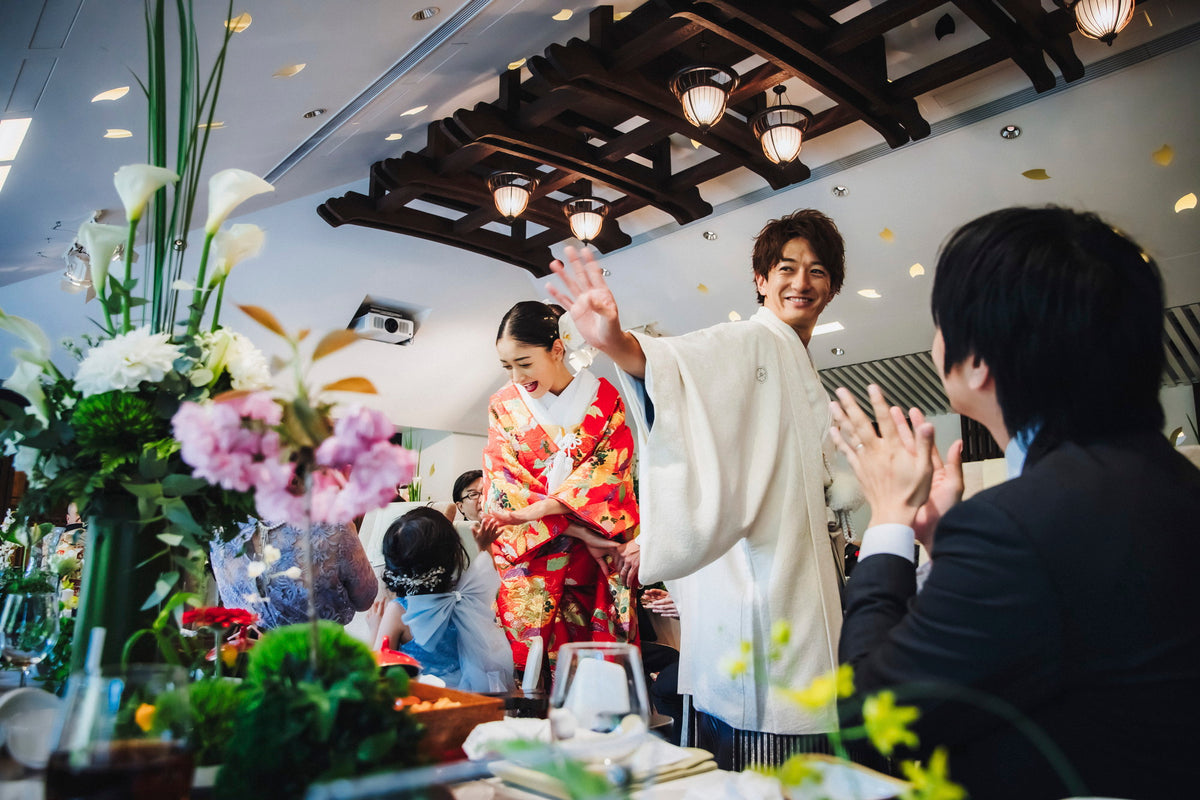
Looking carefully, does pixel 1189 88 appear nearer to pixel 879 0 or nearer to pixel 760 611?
pixel 879 0

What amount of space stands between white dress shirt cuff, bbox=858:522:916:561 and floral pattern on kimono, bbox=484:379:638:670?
1.55m

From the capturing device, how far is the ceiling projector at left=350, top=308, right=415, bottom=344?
7.59 meters

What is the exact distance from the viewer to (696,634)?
61.4 inches

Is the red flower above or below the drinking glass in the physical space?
above

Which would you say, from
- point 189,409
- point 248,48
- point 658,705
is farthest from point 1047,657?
point 248,48

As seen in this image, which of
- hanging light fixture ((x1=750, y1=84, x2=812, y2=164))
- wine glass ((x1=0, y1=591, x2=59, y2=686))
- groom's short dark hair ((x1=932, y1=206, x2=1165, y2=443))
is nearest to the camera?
groom's short dark hair ((x1=932, y1=206, x2=1165, y2=443))

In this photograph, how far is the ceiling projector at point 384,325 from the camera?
759 centimetres

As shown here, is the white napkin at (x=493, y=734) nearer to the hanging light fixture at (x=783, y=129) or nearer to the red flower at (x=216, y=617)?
the red flower at (x=216, y=617)

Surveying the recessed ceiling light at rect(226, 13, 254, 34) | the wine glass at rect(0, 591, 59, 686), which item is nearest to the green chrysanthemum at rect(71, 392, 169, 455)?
the wine glass at rect(0, 591, 59, 686)

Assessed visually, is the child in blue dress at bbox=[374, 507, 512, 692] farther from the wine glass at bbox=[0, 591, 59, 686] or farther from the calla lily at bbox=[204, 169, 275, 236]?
the calla lily at bbox=[204, 169, 275, 236]

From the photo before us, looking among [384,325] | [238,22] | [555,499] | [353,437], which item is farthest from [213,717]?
[384,325]

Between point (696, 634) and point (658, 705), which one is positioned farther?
point (658, 705)

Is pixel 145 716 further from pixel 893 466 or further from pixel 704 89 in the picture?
pixel 704 89

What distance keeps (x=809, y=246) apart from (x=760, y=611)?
2.47 feet
